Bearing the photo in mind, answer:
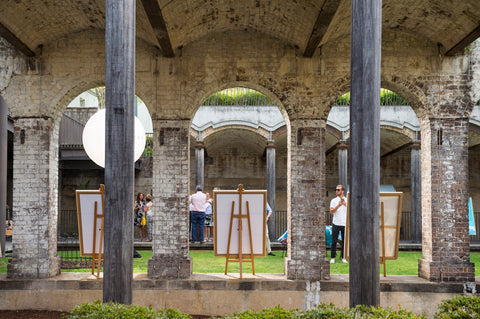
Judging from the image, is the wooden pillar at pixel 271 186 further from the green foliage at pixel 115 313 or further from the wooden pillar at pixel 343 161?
the green foliage at pixel 115 313

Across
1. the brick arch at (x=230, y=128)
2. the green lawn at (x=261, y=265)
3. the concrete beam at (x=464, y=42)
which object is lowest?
the green lawn at (x=261, y=265)

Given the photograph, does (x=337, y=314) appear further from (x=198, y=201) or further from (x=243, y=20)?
(x=198, y=201)

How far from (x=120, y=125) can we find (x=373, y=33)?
2.67 metres

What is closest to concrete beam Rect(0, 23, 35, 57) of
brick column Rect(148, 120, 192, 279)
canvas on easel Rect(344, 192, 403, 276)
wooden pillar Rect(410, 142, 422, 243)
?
brick column Rect(148, 120, 192, 279)

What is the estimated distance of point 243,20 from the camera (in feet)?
25.7

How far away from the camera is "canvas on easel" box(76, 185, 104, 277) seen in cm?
734

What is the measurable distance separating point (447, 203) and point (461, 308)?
4070mm

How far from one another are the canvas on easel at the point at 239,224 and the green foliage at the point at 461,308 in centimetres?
345

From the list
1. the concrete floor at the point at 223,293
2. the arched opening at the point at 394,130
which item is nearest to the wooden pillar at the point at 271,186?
the arched opening at the point at 394,130

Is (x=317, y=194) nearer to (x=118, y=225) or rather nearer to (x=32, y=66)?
(x=118, y=225)

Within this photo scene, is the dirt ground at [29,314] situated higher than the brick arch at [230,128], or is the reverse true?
the brick arch at [230,128]

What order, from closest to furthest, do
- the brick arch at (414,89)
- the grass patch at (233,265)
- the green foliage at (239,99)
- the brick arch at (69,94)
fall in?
the brick arch at (414,89)
the brick arch at (69,94)
the grass patch at (233,265)
the green foliage at (239,99)

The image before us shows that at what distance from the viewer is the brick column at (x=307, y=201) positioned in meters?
7.77

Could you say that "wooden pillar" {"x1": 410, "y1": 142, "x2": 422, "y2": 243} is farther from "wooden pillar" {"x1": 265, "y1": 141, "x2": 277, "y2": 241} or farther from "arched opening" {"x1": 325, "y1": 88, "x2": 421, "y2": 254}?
"wooden pillar" {"x1": 265, "y1": 141, "x2": 277, "y2": 241}
